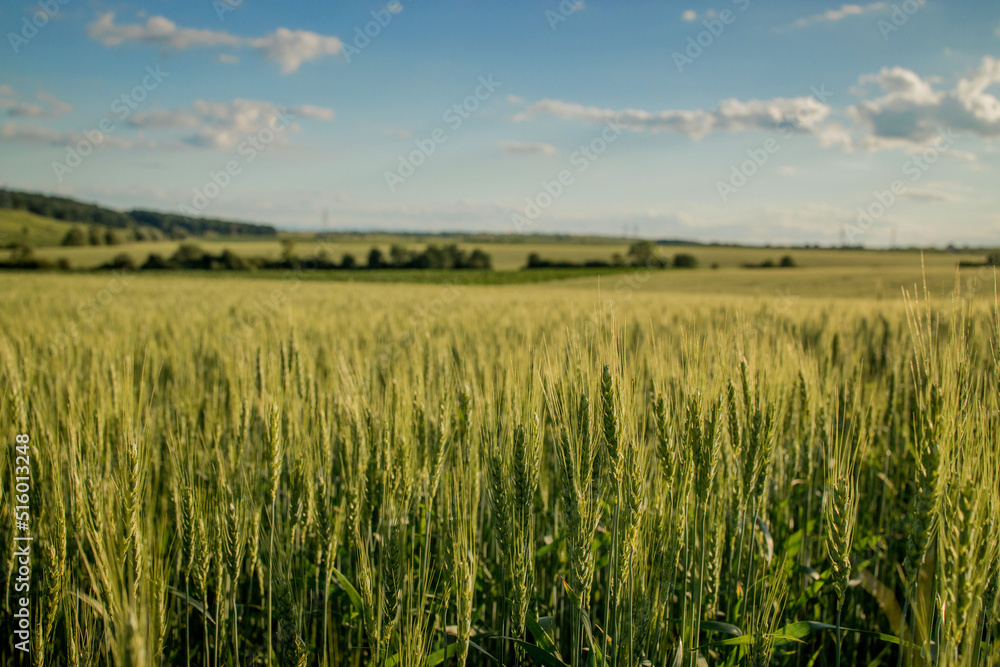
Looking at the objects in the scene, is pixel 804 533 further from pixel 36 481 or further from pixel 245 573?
pixel 36 481

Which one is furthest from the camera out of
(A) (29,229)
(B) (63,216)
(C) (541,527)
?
(B) (63,216)

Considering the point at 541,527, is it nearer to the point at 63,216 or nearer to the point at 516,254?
the point at 516,254

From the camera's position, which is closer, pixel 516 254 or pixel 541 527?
pixel 541 527

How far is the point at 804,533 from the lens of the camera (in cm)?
216

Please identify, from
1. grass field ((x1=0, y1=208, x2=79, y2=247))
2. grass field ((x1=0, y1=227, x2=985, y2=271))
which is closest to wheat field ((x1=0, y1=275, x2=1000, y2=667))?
grass field ((x1=0, y1=227, x2=985, y2=271))

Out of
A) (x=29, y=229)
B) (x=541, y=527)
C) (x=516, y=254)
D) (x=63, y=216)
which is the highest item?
(x=63, y=216)

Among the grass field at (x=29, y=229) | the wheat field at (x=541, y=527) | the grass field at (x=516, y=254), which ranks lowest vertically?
the wheat field at (x=541, y=527)

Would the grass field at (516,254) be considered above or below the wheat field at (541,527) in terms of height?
above

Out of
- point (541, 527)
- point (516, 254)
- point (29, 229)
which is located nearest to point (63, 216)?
point (29, 229)

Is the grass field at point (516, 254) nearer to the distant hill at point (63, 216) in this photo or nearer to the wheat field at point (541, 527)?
the distant hill at point (63, 216)

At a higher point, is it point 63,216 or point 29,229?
point 63,216

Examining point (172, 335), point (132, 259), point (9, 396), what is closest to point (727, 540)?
point (9, 396)

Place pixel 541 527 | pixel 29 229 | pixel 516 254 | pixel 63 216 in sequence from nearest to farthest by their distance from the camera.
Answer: pixel 541 527 → pixel 29 229 → pixel 63 216 → pixel 516 254

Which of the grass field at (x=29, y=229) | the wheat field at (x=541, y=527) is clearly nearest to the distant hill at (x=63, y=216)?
the grass field at (x=29, y=229)
